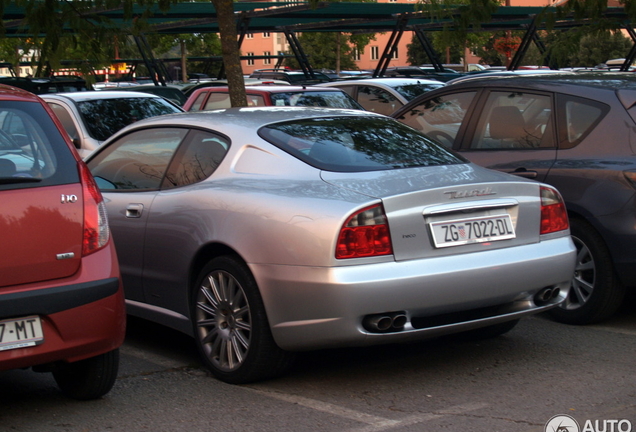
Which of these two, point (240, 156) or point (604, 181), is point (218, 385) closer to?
point (240, 156)

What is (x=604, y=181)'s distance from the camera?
5965 millimetres

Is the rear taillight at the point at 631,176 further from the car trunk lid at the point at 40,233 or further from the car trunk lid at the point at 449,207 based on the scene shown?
the car trunk lid at the point at 40,233

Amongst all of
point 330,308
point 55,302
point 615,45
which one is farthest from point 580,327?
point 615,45

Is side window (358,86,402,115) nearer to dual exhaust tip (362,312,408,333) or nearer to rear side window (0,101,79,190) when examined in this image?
dual exhaust tip (362,312,408,333)

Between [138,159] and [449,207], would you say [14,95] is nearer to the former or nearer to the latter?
[138,159]

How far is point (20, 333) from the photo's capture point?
409 cm

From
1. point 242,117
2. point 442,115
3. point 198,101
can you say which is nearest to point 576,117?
point 442,115

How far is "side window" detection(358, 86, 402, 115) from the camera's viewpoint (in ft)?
47.3

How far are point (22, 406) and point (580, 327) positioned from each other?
3.62 m

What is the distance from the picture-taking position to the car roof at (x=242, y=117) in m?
5.57

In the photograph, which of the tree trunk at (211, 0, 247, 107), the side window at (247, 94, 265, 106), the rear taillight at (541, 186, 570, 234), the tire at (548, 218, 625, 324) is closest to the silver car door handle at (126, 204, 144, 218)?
the rear taillight at (541, 186, 570, 234)

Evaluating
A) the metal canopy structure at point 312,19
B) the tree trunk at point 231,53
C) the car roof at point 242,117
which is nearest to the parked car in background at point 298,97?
the tree trunk at point 231,53

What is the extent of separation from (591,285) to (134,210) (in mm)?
3037

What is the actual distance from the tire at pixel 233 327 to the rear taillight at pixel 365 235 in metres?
0.60
